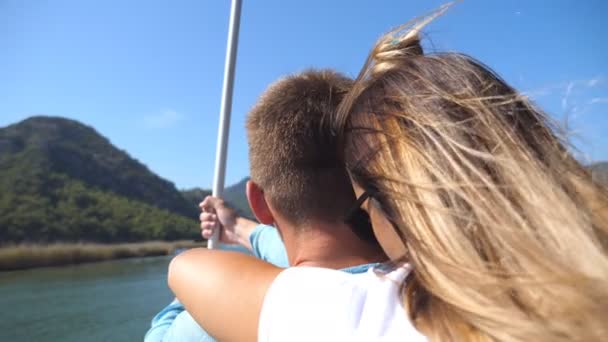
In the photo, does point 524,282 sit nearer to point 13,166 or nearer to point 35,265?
point 35,265

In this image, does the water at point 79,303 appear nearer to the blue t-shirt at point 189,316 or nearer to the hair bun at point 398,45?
the blue t-shirt at point 189,316

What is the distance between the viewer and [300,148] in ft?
3.22

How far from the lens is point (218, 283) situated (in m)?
0.67

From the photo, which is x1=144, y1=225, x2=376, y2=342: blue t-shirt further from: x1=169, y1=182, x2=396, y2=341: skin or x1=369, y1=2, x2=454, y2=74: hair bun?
x1=369, y1=2, x2=454, y2=74: hair bun

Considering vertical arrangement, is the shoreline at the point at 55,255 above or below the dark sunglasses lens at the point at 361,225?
below

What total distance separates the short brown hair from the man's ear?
23 mm

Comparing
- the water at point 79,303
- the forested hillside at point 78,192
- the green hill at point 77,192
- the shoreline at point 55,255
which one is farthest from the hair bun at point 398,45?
the green hill at point 77,192

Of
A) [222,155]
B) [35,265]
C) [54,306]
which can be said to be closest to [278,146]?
[222,155]

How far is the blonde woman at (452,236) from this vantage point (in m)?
0.45

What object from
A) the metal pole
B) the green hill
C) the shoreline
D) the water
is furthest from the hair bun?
the green hill

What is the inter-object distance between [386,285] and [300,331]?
5.4 inches

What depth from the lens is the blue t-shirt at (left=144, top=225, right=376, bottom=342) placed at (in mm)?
971

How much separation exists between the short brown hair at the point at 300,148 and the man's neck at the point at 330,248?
0.12 ft

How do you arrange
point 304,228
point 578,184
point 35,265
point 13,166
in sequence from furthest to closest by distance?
point 13,166 → point 35,265 → point 304,228 → point 578,184
